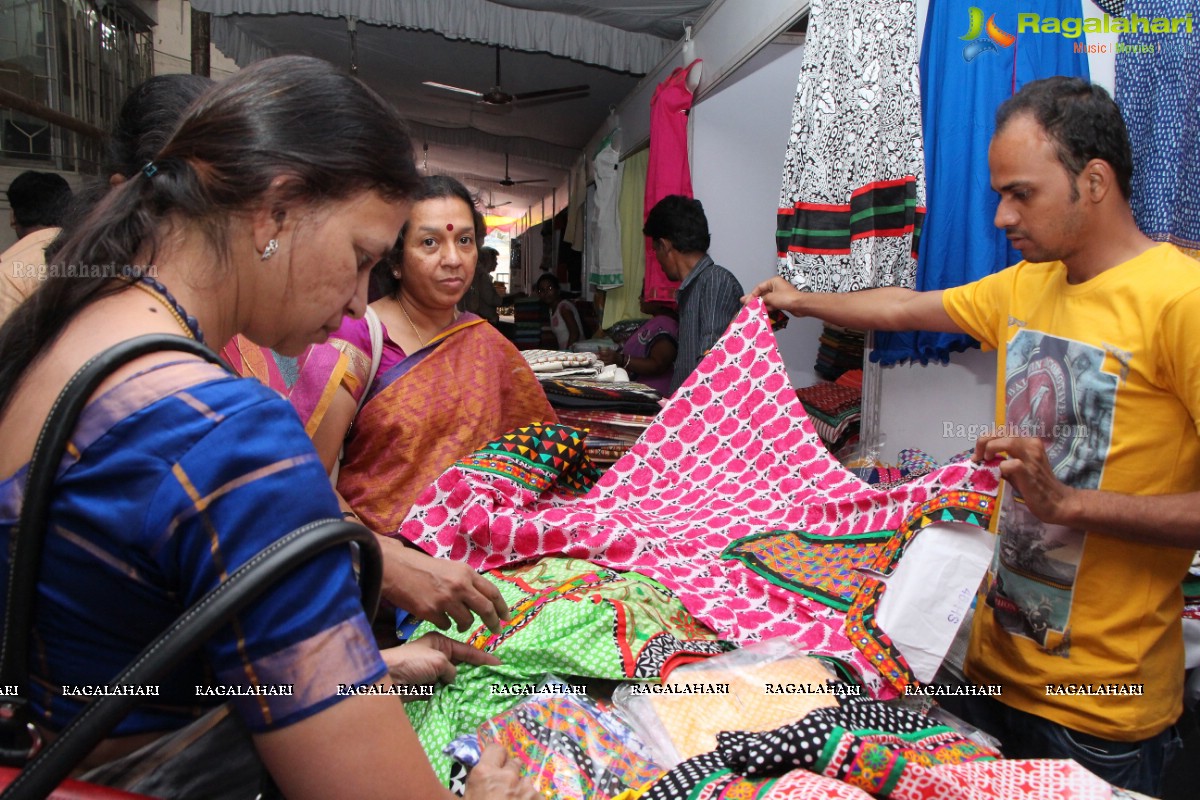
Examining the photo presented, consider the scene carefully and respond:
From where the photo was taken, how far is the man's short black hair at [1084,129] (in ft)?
4.92

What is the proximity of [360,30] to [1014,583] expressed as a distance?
683cm

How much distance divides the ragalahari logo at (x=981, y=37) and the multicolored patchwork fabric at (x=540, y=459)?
1.61 meters

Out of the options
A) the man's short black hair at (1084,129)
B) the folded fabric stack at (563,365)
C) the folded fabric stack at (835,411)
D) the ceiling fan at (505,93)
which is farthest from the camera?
the ceiling fan at (505,93)

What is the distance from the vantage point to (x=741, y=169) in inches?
204

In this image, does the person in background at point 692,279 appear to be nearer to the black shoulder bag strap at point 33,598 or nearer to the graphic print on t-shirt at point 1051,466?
the graphic print on t-shirt at point 1051,466

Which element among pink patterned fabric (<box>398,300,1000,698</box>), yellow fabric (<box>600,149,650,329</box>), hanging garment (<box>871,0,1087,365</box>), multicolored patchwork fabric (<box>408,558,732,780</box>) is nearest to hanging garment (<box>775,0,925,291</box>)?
hanging garment (<box>871,0,1087,365</box>)

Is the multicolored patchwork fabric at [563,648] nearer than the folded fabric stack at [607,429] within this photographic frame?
Yes

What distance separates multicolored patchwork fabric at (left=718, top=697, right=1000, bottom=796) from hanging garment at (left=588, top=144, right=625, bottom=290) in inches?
247

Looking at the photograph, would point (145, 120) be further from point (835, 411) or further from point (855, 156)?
point (835, 411)

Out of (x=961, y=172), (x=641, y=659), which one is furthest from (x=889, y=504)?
(x=961, y=172)

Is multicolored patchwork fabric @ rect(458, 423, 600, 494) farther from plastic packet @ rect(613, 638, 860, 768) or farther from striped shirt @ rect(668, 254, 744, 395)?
striped shirt @ rect(668, 254, 744, 395)

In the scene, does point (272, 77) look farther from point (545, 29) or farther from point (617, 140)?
point (617, 140)

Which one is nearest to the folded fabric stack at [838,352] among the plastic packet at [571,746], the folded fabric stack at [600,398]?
the folded fabric stack at [600,398]

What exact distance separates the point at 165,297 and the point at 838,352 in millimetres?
3586
